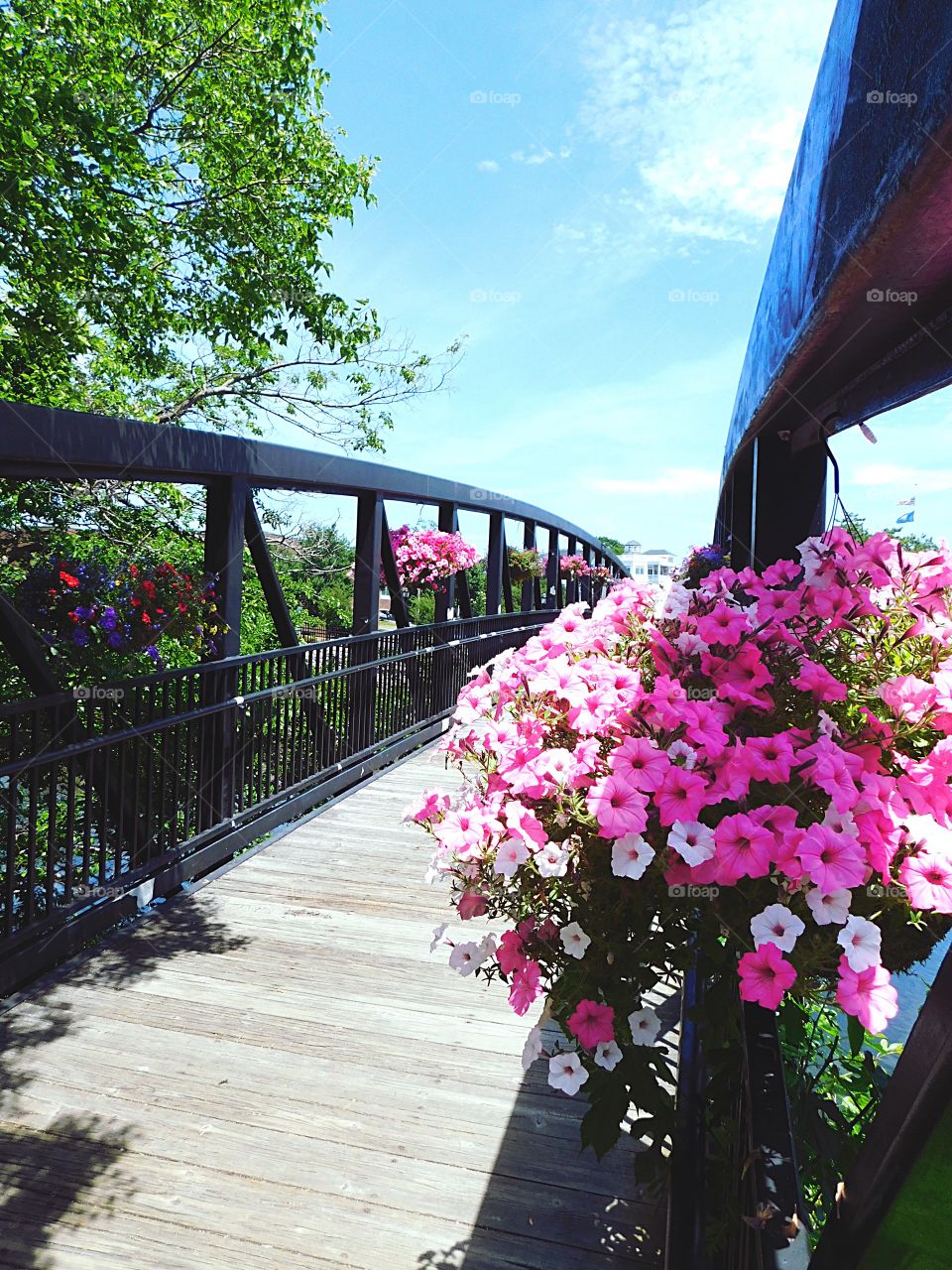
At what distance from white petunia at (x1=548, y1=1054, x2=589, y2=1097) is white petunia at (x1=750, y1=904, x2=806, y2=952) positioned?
54 centimetres

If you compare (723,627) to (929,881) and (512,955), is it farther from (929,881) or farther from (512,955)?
(512,955)

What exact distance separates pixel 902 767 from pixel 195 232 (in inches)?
376

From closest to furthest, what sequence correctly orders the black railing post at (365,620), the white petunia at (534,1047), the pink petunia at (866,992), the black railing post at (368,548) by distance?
1. the pink petunia at (866,992)
2. the white petunia at (534,1047)
3. the black railing post at (365,620)
4. the black railing post at (368,548)

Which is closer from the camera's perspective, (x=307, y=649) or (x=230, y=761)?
(x=230, y=761)

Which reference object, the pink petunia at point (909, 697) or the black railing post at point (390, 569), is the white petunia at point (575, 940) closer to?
the pink petunia at point (909, 697)

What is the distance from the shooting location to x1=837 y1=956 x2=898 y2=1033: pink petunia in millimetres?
1101

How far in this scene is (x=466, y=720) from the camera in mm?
1801

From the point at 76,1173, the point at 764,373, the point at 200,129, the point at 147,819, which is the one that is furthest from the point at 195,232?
the point at 76,1173

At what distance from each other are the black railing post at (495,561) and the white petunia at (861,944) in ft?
30.2

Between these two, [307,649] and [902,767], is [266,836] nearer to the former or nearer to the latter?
[307,649]

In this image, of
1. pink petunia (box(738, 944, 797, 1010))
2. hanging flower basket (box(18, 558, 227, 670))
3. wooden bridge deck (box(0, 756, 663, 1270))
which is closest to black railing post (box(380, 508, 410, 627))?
hanging flower basket (box(18, 558, 227, 670))

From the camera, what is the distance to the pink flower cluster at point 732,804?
3.91 ft

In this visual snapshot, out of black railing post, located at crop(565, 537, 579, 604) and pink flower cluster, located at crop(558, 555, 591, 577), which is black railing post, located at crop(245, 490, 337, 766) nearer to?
pink flower cluster, located at crop(558, 555, 591, 577)

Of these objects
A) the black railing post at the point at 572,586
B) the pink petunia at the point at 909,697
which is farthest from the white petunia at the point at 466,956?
the black railing post at the point at 572,586
